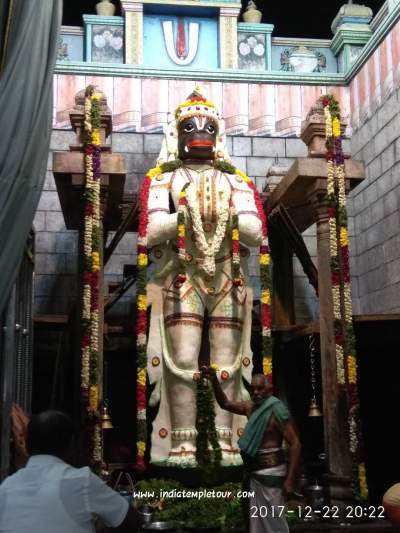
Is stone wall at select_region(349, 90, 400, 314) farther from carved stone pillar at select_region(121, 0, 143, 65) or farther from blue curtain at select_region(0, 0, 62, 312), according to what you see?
blue curtain at select_region(0, 0, 62, 312)

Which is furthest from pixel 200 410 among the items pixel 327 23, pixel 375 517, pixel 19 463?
pixel 327 23

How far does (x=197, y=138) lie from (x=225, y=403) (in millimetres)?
3017

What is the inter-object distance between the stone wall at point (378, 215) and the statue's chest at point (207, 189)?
232cm

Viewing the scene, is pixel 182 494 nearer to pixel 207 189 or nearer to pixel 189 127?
pixel 207 189

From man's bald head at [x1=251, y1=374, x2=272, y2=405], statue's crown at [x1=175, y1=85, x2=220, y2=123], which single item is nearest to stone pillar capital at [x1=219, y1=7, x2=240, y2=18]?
statue's crown at [x1=175, y1=85, x2=220, y2=123]

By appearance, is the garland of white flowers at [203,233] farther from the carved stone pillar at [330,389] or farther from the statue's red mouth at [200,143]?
the carved stone pillar at [330,389]

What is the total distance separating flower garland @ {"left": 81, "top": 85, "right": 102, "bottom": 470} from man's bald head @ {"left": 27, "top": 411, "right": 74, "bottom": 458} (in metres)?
3.55

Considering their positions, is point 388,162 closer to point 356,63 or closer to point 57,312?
point 356,63

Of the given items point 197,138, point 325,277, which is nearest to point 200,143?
point 197,138

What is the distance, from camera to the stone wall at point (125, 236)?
970 cm

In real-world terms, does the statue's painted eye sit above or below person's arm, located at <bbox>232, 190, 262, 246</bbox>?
above

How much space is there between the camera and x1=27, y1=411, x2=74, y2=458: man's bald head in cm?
327

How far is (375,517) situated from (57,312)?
4594 millimetres

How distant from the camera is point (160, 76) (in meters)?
10.2
